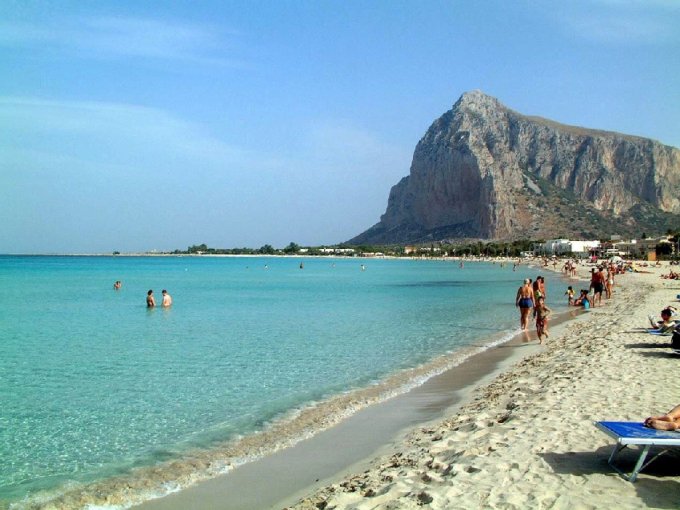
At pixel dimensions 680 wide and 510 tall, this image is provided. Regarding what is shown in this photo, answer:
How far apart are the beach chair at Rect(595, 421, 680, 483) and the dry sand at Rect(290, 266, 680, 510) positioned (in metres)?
0.12

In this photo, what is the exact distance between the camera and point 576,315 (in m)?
24.1

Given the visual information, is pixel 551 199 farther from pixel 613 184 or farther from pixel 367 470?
pixel 367 470

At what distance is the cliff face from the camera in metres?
165

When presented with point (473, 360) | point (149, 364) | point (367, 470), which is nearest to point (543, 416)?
point (367, 470)

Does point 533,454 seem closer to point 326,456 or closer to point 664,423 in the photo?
point 664,423

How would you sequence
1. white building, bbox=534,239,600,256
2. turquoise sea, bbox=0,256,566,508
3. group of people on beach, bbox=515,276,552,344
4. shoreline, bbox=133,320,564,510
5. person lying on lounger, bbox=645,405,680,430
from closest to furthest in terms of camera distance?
person lying on lounger, bbox=645,405,680,430, shoreline, bbox=133,320,564,510, turquoise sea, bbox=0,256,566,508, group of people on beach, bbox=515,276,552,344, white building, bbox=534,239,600,256

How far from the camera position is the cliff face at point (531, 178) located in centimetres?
16462

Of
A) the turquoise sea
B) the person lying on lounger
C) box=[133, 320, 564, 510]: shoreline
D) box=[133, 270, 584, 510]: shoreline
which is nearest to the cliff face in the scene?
the turquoise sea

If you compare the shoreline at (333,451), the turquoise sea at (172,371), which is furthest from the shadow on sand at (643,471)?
the turquoise sea at (172,371)

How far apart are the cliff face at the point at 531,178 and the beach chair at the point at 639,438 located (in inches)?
6307

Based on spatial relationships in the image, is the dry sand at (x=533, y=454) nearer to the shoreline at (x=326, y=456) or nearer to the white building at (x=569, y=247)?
the shoreline at (x=326, y=456)

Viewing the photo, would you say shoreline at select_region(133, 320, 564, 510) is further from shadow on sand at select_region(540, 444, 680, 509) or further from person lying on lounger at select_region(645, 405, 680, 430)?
person lying on lounger at select_region(645, 405, 680, 430)

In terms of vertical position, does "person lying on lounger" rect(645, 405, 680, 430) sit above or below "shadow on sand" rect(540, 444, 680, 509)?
above

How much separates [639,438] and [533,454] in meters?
1.15
